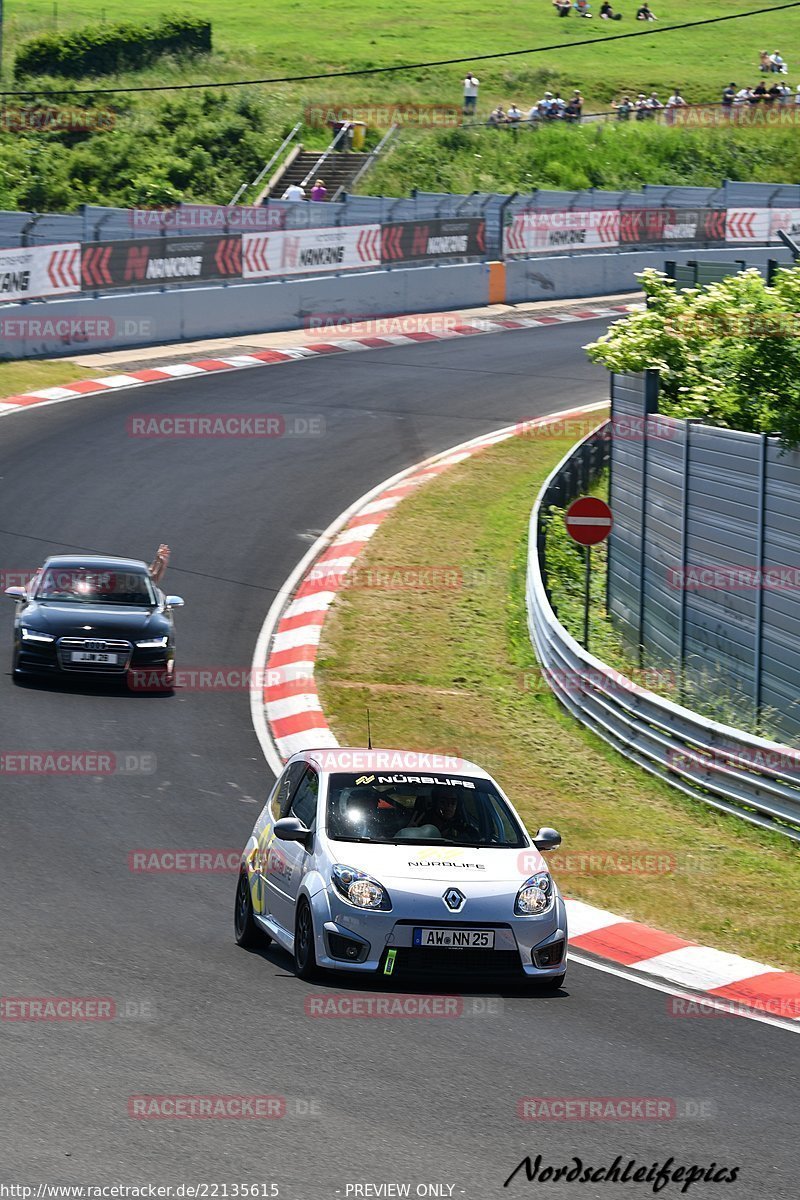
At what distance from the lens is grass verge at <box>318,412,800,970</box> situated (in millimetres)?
13164

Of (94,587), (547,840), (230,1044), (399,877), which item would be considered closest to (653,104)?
(94,587)

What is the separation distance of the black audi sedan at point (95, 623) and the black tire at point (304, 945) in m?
8.22

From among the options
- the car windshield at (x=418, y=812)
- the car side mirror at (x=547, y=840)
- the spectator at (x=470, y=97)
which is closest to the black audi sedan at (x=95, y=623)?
the car windshield at (x=418, y=812)

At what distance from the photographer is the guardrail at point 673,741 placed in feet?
49.6

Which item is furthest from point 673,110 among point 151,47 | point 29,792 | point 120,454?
point 29,792

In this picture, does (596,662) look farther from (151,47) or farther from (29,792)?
(151,47)

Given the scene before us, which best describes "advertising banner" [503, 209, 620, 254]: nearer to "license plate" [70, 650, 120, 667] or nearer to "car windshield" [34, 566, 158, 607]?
"car windshield" [34, 566, 158, 607]

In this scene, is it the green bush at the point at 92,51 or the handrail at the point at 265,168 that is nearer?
the handrail at the point at 265,168

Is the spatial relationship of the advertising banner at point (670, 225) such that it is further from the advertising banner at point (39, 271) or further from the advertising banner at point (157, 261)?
the advertising banner at point (39, 271)

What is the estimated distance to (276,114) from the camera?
68500mm

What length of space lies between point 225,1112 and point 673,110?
71849 millimetres

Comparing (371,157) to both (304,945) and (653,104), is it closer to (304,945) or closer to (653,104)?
(653,104)

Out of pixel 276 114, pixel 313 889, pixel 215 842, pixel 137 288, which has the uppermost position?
pixel 276 114

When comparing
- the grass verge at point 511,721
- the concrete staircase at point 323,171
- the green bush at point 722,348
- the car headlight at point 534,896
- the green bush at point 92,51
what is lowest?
the grass verge at point 511,721
